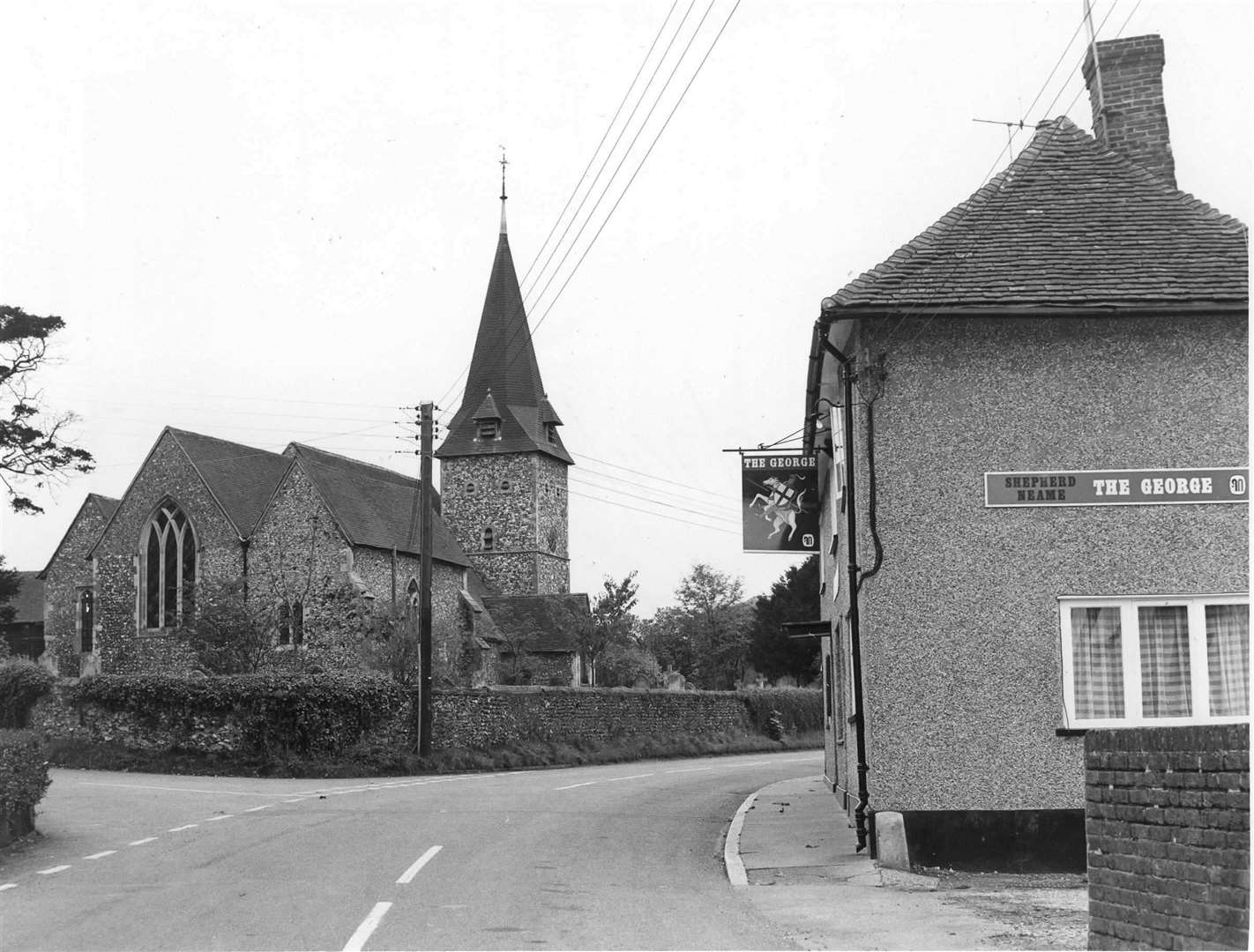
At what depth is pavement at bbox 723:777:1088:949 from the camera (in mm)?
9734

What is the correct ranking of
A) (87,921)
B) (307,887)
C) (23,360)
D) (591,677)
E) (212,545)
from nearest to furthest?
(87,921) < (307,887) < (23,360) < (212,545) < (591,677)

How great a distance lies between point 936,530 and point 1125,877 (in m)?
6.24

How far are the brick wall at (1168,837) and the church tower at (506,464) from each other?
56.8 metres

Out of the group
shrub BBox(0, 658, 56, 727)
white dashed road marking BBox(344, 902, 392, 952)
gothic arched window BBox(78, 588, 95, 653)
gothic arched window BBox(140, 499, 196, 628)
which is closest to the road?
white dashed road marking BBox(344, 902, 392, 952)

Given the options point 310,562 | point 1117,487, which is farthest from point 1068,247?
point 310,562

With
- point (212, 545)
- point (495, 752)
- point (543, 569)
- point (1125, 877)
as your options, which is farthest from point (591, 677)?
point (1125, 877)

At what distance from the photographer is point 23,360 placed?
122 feet

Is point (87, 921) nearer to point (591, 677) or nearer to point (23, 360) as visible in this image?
point (23, 360)

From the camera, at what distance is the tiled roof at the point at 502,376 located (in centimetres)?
6669

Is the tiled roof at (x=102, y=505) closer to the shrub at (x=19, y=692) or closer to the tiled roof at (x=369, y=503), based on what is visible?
the tiled roof at (x=369, y=503)

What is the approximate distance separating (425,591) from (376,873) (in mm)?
20206

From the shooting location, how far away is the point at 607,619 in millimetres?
59750

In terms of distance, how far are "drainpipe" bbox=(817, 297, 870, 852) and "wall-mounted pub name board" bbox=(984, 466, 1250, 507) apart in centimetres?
146

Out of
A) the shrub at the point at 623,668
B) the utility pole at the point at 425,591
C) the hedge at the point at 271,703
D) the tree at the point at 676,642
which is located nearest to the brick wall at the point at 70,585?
the shrub at the point at 623,668
